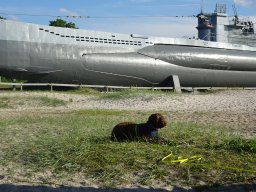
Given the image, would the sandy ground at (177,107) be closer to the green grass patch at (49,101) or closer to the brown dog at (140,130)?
A: the green grass patch at (49,101)

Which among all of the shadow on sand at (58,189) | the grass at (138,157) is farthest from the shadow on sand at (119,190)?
the grass at (138,157)

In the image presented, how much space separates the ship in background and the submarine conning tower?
13.9 ft

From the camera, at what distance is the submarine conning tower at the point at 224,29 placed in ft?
121

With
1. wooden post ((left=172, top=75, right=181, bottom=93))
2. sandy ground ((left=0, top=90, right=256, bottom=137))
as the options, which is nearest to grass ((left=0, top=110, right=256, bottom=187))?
sandy ground ((left=0, top=90, right=256, bottom=137))

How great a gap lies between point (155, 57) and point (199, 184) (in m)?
21.6

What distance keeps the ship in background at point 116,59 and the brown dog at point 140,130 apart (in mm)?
15936

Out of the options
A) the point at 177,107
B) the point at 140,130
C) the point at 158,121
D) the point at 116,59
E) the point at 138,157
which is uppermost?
the point at 116,59

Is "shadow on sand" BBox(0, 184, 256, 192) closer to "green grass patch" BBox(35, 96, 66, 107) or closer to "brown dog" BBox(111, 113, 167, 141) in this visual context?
"brown dog" BBox(111, 113, 167, 141)

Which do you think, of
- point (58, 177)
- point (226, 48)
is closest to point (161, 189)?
point (58, 177)

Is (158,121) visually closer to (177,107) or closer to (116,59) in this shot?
(177,107)

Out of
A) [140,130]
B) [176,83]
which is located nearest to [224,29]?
[176,83]

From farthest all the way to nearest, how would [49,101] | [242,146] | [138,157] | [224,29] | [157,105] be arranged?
[224,29] → [49,101] → [157,105] → [242,146] → [138,157]

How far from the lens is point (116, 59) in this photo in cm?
2519

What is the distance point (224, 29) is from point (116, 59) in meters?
15.8
